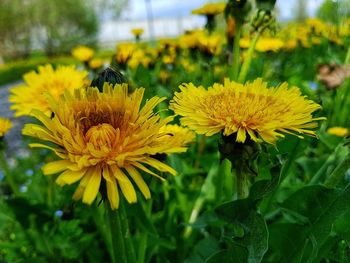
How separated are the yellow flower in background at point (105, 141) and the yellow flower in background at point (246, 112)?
1.8 inches

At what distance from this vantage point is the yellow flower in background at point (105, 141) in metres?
0.47

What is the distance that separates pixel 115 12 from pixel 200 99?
2376 centimetres

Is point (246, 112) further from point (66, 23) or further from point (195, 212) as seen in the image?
point (66, 23)

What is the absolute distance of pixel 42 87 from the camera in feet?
3.33

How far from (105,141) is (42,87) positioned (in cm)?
57

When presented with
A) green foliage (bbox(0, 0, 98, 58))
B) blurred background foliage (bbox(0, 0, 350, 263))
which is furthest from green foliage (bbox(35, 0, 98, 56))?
blurred background foliage (bbox(0, 0, 350, 263))

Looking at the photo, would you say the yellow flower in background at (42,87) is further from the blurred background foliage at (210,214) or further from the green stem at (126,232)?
the green stem at (126,232)

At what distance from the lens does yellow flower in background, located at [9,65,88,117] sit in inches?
39.1

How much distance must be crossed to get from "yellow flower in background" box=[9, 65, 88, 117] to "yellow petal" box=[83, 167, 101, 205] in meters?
0.53

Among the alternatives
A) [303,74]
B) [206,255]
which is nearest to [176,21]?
[303,74]

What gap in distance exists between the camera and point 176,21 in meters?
24.8

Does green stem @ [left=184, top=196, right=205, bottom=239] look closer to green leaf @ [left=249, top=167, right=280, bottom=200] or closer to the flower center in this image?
green leaf @ [left=249, top=167, right=280, bottom=200]

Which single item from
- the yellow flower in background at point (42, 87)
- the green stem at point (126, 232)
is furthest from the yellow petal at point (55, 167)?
the yellow flower in background at point (42, 87)

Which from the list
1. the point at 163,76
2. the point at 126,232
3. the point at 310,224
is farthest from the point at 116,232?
the point at 163,76
